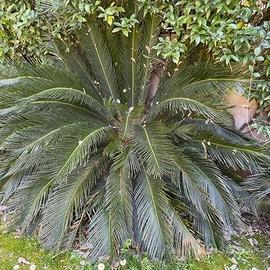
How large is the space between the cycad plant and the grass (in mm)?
82

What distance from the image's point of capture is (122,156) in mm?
2371

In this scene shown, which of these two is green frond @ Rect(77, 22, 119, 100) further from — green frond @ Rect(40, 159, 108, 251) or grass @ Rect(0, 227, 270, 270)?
grass @ Rect(0, 227, 270, 270)

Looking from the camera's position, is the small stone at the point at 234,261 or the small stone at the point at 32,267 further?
the small stone at the point at 234,261

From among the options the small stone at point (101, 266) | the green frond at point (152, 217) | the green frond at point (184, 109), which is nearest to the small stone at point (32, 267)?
the small stone at point (101, 266)

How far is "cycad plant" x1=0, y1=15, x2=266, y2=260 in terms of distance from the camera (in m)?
2.25

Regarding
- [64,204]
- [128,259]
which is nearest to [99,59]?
[64,204]

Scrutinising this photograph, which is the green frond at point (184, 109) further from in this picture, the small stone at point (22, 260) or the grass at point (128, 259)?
the small stone at point (22, 260)

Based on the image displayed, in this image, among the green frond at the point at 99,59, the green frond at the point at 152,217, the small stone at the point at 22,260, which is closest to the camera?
the green frond at the point at 152,217

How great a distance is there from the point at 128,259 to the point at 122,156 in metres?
0.69

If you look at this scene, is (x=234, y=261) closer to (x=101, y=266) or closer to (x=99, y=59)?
(x=101, y=266)

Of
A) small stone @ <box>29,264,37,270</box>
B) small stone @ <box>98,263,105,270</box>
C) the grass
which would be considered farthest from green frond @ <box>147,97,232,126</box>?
small stone @ <box>29,264,37,270</box>

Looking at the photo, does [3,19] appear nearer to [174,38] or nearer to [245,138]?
[174,38]

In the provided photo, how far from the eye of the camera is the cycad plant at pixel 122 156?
2.25m

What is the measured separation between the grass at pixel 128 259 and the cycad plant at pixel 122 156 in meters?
0.08
